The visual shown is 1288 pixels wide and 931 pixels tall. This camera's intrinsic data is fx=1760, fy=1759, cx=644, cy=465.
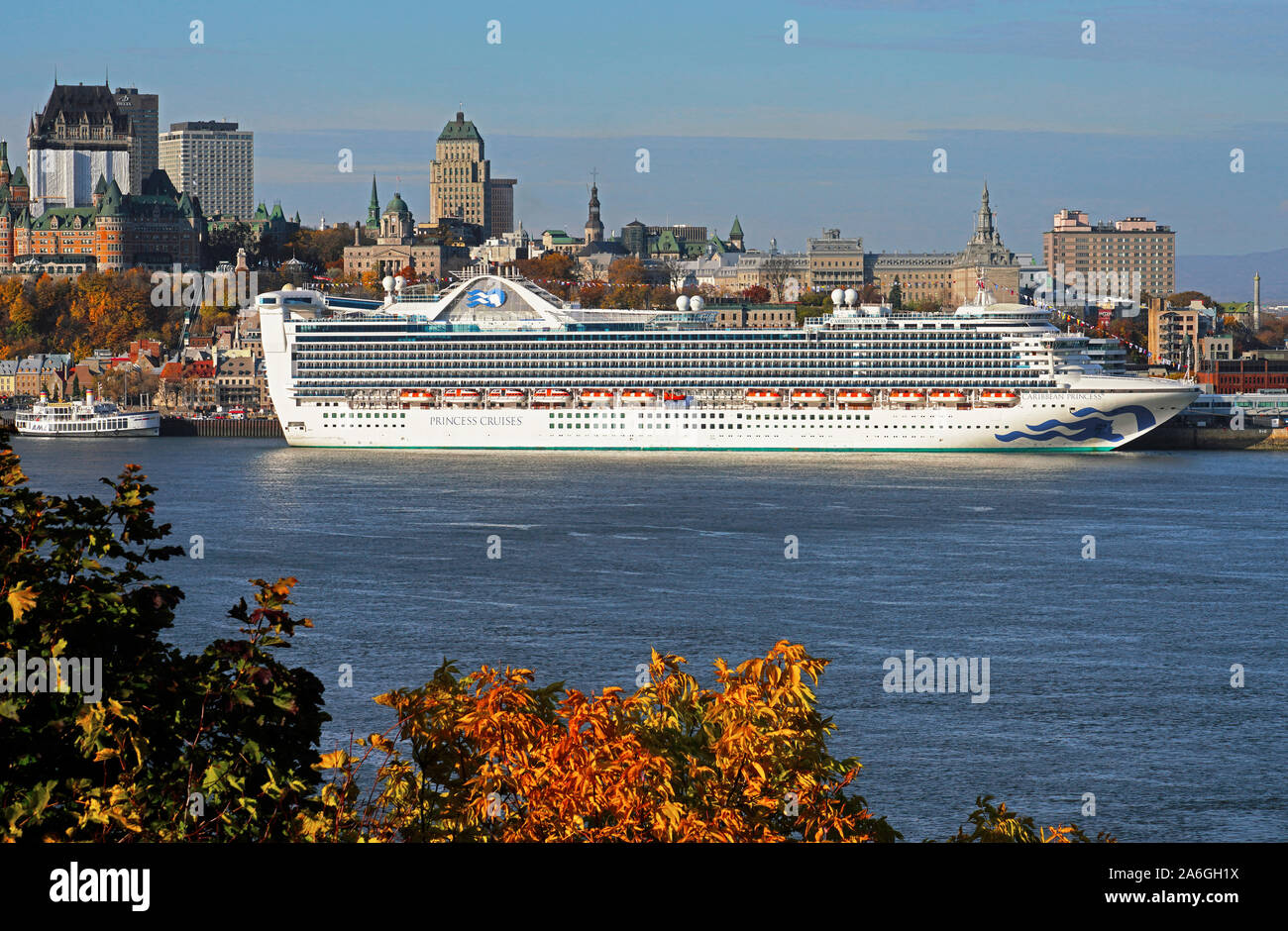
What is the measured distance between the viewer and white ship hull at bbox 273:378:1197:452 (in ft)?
203

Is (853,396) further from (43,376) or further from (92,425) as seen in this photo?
(43,376)

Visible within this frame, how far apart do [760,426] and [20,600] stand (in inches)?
2304

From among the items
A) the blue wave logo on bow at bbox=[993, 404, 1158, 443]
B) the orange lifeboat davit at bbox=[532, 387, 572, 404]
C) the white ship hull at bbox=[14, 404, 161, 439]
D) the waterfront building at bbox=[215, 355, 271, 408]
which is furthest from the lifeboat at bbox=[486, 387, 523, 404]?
the waterfront building at bbox=[215, 355, 271, 408]

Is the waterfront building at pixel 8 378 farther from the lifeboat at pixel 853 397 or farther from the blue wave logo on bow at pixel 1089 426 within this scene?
the blue wave logo on bow at pixel 1089 426

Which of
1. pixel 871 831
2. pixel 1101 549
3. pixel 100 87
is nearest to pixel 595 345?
pixel 1101 549

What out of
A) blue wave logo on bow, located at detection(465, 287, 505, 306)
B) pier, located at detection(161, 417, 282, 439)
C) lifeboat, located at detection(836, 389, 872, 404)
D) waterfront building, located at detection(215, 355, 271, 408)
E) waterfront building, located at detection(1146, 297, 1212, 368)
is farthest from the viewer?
waterfront building, located at detection(1146, 297, 1212, 368)

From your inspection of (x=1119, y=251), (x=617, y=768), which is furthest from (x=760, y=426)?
(x=1119, y=251)

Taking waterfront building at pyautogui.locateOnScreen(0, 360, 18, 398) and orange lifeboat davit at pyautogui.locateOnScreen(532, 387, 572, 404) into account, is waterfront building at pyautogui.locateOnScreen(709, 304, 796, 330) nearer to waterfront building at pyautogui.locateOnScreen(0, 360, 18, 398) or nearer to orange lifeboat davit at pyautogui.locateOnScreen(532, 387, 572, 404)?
orange lifeboat davit at pyautogui.locateOnScreen(532, 387, 572, 404)

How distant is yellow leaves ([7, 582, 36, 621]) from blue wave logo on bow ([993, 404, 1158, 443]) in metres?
56.9

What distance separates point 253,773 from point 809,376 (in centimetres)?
5976

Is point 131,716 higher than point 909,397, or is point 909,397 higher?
point 131,716

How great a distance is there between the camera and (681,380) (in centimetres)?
6800

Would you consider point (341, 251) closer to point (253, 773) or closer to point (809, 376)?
point (809, 376)
